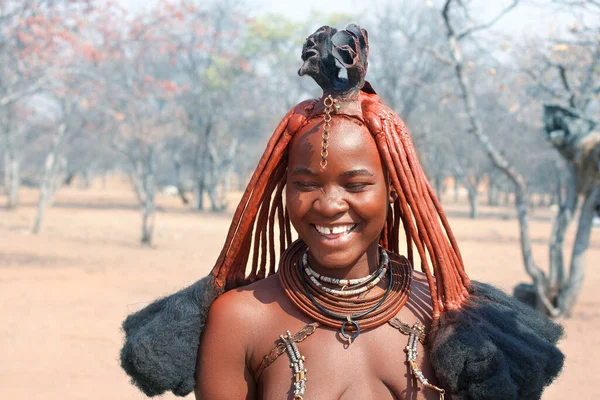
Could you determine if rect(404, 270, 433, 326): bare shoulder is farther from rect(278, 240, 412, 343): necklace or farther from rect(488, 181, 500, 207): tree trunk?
rect(488, 181, 500, 207): tree trunk

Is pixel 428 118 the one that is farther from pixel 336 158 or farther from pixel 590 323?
pixel 336 158

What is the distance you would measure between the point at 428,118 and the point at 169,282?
76.0ft

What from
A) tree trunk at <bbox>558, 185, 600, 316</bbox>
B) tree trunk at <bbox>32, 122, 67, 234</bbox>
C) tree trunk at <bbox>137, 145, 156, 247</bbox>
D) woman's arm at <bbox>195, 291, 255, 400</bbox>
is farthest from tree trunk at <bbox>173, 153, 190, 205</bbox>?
woman's arm at <bbox>195, 291, 255, 400</bbox>

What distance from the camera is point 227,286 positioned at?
7.18 feet

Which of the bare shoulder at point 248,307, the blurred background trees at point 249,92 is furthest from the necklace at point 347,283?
the blurred background trees at point 249,92

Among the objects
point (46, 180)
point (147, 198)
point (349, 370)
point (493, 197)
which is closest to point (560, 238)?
point (349, 370)

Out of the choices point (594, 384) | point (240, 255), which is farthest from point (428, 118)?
point (240, 255)

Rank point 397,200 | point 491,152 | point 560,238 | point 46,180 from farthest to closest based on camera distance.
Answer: point 46,180
point 560,238
point 491,152
point 397,200

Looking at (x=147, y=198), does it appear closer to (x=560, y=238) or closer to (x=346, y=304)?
(x=560, y=238)

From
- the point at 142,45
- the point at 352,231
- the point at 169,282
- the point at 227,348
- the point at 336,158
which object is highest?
the point at 142,45

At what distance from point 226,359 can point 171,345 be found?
0.17 m

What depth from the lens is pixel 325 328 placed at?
2.01 meters

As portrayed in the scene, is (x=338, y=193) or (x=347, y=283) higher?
(x=338, y=193)

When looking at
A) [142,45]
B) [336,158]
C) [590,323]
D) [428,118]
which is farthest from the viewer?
[428,118]
